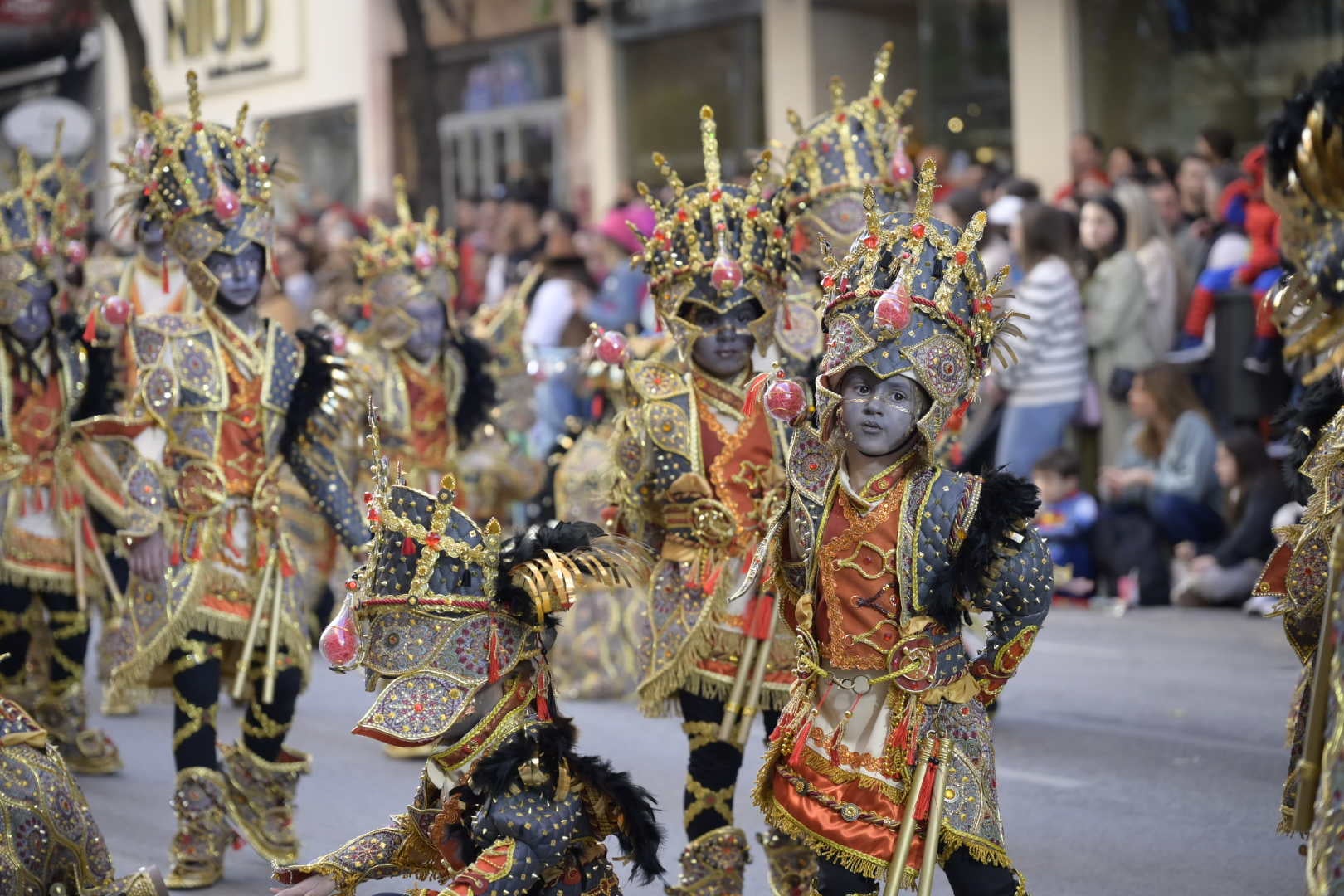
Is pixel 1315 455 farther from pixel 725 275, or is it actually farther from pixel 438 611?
pixel 438 611

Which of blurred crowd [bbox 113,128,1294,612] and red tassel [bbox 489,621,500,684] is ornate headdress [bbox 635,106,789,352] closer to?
red tassel [bbox 489,621,500,684]

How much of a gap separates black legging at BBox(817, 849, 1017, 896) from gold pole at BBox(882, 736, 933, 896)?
4.6 inches

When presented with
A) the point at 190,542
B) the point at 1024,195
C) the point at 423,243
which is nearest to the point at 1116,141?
the point at 1024,195

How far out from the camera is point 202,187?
22.1 feet

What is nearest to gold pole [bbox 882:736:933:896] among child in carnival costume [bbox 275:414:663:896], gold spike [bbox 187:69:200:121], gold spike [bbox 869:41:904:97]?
child in carnival costume [bbox 275:414:663:896]

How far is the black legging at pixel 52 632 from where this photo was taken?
8.07m

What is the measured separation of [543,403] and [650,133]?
9.06 metres

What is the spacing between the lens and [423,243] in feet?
31.2

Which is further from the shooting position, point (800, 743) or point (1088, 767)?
point (1088, 767)

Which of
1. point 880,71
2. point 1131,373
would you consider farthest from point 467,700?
point 1131,373

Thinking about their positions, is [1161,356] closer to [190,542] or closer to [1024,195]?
[1024,195]

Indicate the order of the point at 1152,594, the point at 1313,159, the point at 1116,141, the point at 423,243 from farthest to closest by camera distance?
the point at 1116,141 < the point at 1152,594 < the point at 423,243 < the point at 1313,159

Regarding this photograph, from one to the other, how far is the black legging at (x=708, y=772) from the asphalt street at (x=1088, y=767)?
739 mm

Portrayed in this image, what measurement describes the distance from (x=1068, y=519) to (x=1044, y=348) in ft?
3.77
